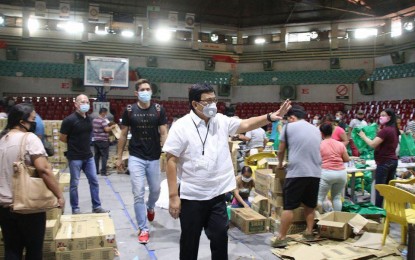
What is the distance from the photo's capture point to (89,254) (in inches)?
136

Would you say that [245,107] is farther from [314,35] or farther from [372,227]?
[372,227]

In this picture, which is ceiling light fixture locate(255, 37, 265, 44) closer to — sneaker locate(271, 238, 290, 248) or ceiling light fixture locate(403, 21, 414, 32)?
ceiling light fixture locate(403, 21, 414, 32)

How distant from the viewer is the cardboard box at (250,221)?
459 centimetres

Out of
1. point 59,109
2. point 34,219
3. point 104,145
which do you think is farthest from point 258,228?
point 59,109

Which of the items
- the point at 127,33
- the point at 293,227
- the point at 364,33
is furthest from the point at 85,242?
the point at 364,33

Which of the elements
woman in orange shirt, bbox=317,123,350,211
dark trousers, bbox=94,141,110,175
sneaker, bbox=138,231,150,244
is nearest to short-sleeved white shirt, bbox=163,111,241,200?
sneaker, bbox=138,231,150,244

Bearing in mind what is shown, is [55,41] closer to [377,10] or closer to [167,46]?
[167,46]

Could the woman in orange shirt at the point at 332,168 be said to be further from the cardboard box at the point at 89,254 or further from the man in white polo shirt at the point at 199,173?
the cardboard box at the point at 89,254

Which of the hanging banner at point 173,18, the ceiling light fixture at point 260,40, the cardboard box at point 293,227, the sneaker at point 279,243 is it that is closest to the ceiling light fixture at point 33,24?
the hanging banner at point 173,18

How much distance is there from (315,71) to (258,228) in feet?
50.1

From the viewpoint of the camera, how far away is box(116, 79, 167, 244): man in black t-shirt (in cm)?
411

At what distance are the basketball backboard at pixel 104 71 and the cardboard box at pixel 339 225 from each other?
10.5 meters

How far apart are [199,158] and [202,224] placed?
52cm

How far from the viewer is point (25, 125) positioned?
2670 mm
